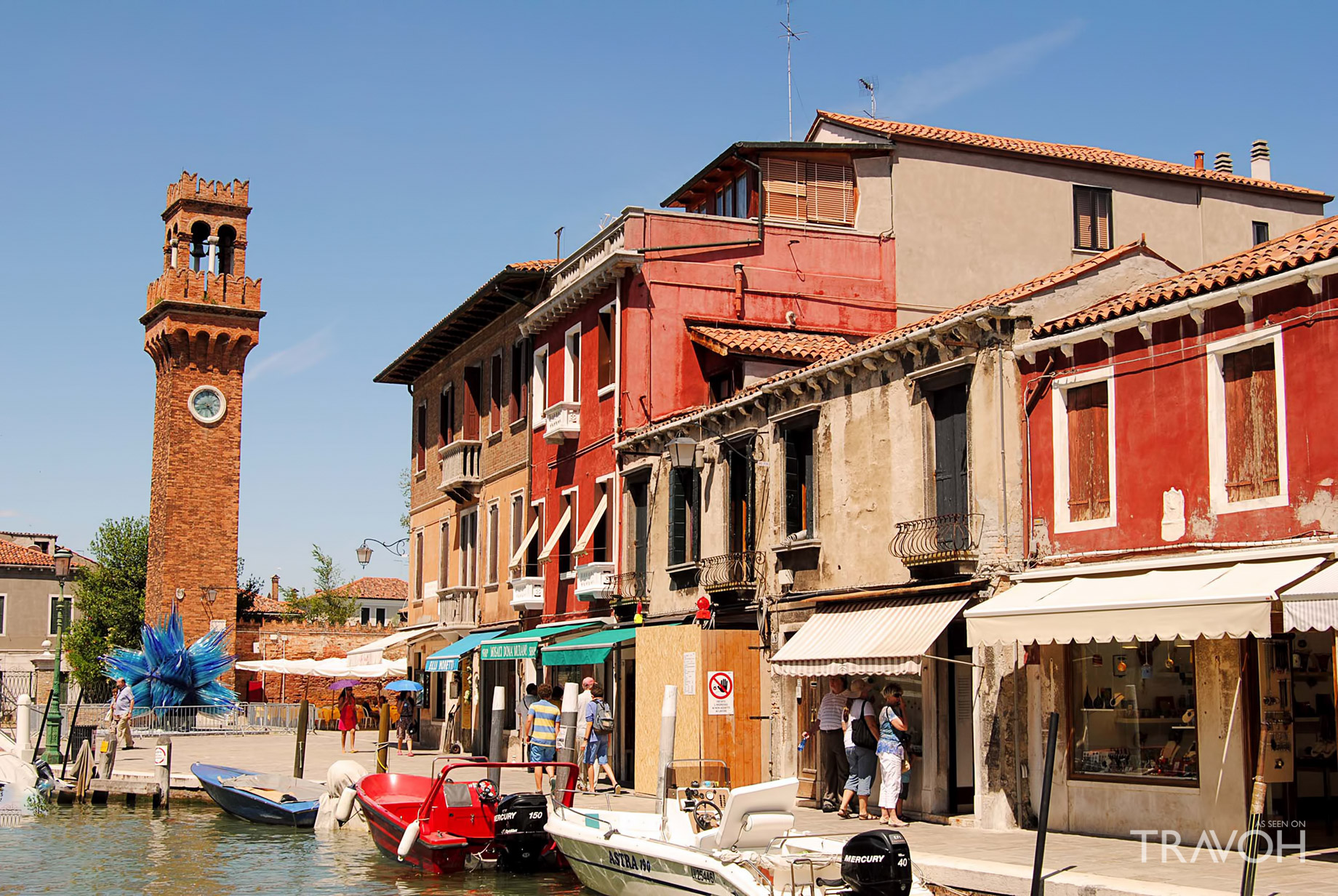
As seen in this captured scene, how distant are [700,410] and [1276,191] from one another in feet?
46.0

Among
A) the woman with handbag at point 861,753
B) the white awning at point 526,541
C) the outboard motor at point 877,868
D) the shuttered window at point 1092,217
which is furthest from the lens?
the white awning at point 526,541

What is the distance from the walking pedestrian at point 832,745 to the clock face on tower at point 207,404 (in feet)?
134

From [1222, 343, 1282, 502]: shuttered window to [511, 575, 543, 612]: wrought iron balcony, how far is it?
18.0 meters

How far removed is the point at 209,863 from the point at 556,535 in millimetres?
11020

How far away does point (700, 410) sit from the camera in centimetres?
2331

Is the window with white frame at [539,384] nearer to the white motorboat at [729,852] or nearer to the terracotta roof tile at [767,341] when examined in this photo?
the terracotta roof tile at [767,341]

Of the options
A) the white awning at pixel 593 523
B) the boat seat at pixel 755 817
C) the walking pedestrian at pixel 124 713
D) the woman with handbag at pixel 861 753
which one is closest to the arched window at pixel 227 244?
the walking pedestrian at pixel 124 713

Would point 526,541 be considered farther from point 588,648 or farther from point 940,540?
point 940,540

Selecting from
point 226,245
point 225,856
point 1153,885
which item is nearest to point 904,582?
point 1153,885

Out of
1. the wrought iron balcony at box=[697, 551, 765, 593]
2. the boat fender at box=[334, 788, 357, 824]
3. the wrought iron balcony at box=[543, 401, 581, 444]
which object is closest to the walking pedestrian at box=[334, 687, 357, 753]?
the wrought iron balcony at box=[543, 401, 581, 444]

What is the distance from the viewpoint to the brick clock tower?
52875mm

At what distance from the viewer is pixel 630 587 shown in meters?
25.8

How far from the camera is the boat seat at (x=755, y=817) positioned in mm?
12789

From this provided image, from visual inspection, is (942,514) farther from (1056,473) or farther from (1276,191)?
(1276,191)
